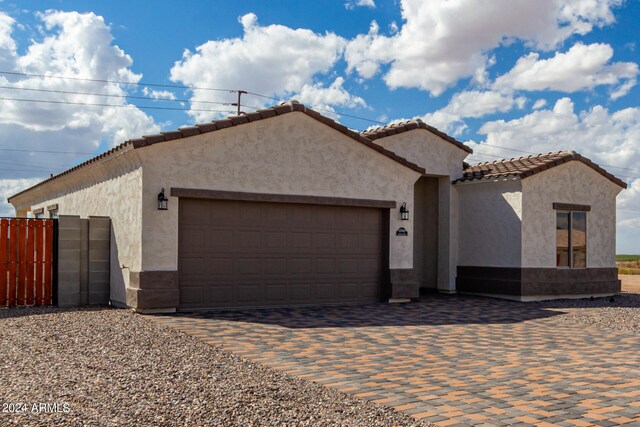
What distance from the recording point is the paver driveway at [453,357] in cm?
635

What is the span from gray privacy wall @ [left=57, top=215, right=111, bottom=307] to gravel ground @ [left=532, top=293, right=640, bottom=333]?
382 inches

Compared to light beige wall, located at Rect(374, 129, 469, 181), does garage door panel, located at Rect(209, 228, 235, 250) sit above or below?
below

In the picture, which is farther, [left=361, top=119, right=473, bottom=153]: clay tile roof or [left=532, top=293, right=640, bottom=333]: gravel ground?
[left=361, top=119, right=473, bottom=153]: clay tile roof

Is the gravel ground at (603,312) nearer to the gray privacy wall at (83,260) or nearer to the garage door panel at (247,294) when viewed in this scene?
the garage door panel at (247,294)

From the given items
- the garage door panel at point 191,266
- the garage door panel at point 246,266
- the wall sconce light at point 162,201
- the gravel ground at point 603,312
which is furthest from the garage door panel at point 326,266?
the gravel ground at point 603,312

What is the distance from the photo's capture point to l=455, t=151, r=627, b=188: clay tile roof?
1747 centimetres

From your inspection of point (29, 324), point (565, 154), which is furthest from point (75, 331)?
point (565, 154)

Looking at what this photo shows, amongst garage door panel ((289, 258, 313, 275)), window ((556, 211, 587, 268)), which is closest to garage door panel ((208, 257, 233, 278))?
garage door panel ((289, 258, 313, 275))

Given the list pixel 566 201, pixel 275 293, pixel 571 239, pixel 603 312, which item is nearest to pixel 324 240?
pixel 275 293

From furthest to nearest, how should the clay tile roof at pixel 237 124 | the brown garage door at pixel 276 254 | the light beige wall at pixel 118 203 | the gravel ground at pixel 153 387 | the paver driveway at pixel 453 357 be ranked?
the brown garage door at pixel 276 254, the light beige wall at pixel 118 203, the clay tile roof at pixel 237 124, the paver driveway at pixel 453 357, the gravel ground at pixel 153 387

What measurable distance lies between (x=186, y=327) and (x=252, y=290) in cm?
298

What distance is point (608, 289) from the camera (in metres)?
19.4

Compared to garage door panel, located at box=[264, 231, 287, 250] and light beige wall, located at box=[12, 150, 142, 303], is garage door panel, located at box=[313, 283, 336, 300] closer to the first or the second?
garage door panel, located at box=[264, 231, 287, 250]

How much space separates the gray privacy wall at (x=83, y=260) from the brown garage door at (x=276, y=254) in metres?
2.23
